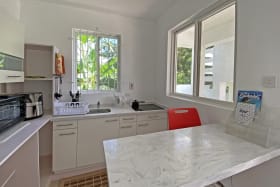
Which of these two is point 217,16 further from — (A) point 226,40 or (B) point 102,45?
(B) point 102,45

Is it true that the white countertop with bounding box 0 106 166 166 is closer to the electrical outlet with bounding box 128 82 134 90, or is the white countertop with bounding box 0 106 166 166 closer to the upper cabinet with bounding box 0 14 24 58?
the upper cabinet with bounding box 0 14 24 58

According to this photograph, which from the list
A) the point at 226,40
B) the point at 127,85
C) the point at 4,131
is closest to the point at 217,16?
the point at 226,40

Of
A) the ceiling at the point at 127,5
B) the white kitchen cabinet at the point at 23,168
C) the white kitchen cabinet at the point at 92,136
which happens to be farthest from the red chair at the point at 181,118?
the ceiling at the point at 127,5

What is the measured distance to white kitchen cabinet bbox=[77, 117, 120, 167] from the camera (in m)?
2.22

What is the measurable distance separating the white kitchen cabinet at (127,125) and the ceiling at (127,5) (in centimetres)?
181

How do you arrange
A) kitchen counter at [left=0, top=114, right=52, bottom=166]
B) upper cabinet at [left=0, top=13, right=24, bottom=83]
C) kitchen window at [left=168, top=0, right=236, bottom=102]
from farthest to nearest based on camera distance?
kitchen window at [left=168, top=0, right=236, bottom=102]
upper cabinet at [left=0, top=13, right=24, bottom=83]
kitchen counter at [left=0, top=114, right=52, bottom=166]

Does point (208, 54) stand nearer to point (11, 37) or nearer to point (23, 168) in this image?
point (11, 37)

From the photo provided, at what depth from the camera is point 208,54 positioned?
2268 millimetres

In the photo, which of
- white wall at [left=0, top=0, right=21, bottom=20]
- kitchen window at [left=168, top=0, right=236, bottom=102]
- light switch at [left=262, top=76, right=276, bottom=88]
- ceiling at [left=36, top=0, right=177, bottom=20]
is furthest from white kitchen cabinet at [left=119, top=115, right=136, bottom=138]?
white wall at [left=0, top=0, right=21, bottom=20]

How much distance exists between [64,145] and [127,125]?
91 centimetres

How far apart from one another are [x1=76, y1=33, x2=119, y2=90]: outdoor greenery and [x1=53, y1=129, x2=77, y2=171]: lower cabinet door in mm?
980

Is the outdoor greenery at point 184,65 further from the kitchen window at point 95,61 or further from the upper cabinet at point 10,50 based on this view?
the upper cabinet at point 10,50

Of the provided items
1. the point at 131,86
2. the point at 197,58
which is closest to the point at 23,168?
the point at 131,86

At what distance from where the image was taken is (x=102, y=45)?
3045 mm
